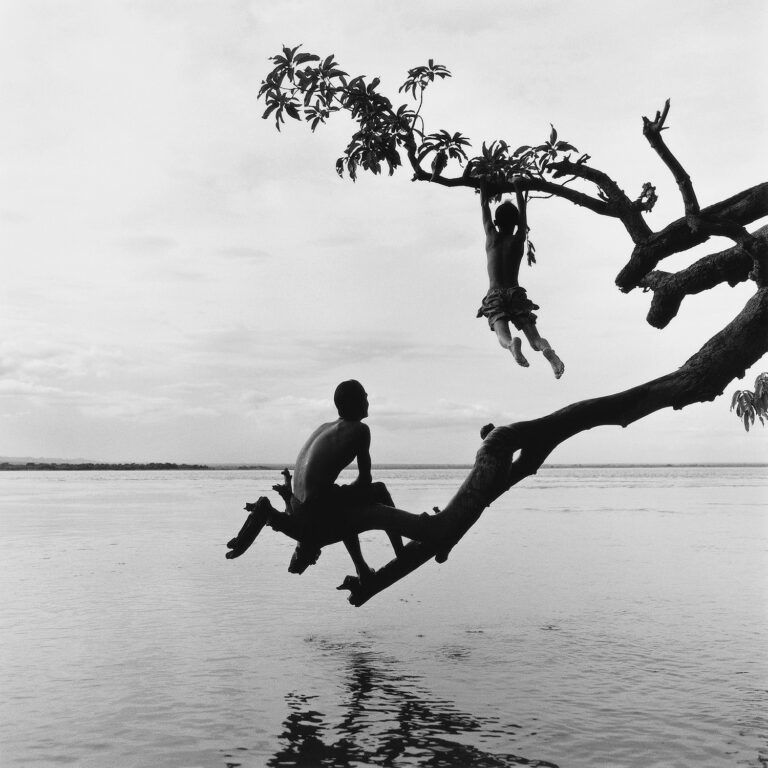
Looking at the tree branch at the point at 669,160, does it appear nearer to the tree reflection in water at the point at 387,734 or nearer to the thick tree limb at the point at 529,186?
the thick tree limb at the point at 529,186

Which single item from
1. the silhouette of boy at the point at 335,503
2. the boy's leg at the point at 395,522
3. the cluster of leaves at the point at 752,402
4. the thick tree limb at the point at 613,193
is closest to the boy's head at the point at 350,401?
the silhouette of boy at the point at 335,503

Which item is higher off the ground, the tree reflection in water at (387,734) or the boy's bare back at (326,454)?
the boy's bare back at (326,454)

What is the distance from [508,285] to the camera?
22.6 ft

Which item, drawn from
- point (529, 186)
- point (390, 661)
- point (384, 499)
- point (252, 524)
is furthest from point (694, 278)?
point (390, 661)

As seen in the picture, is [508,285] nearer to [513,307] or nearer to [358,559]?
[513,307]

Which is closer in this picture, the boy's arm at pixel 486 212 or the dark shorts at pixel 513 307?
the dark shorts at pixel 513 307

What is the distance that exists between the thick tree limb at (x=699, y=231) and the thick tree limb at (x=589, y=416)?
91 centimetres

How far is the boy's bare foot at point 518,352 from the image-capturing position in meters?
6.42

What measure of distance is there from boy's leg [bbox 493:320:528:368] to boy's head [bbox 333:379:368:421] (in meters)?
1.24

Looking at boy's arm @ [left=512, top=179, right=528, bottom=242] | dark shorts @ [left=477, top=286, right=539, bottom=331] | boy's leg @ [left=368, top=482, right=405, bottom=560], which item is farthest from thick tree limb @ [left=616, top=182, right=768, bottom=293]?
boy's leg @ [left=368, top=482, right=405, bottom=560]

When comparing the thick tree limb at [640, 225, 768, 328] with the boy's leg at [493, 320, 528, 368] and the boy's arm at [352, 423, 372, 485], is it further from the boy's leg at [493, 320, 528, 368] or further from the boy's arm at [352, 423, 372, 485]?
the boy's arm at [352, 423, 372, 485]

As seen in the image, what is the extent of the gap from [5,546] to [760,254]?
22308 mm

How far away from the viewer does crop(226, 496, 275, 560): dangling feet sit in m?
6.53

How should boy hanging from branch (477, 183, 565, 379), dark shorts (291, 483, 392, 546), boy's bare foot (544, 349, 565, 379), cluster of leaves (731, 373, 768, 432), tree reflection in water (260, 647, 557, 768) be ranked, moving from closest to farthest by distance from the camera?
1. boy's bare foot (544, 349, 565, 379)
2. boy hanging from branch (477, 183, 565, 379)
3. dark shorts (291, 483, 392, 546)
4. tree reflection in water (260, 647, 557, 768)
5. cluster of leaves (731, 373, 768, 432)
